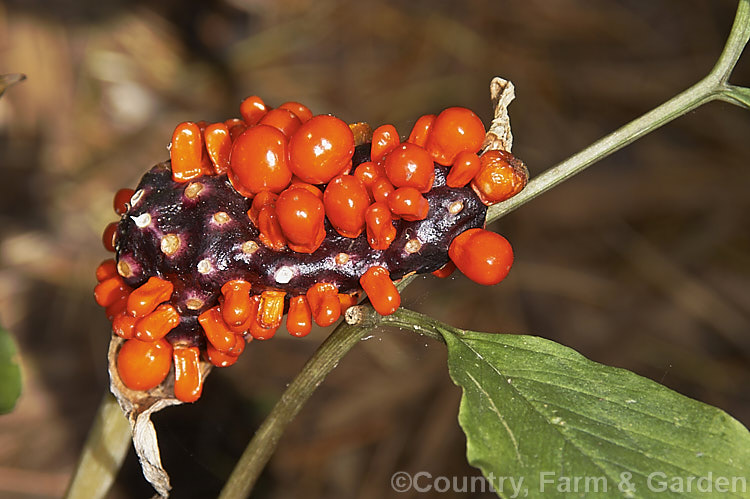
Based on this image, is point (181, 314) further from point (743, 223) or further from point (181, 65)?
point (743, 223)

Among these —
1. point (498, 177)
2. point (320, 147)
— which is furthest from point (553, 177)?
point (320, 147)

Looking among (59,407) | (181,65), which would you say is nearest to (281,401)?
(59,407)

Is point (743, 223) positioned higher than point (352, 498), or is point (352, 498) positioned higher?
point (743, 223)

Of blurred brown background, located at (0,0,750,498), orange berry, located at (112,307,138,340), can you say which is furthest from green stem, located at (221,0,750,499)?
blurred brown background, located at (0,0,750,498)

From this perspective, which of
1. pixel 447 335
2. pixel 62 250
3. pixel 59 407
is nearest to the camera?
pixel 447 335

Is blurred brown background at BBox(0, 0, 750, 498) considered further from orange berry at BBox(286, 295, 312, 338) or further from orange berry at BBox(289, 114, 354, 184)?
orange berry at BBox(289, 114, 354, 184)

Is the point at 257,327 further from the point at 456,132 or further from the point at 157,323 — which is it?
the point at 456,132
